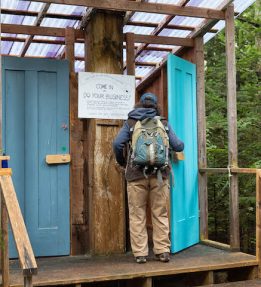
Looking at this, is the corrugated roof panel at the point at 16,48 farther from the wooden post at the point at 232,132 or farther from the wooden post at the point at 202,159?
the wooden post at the point at 232,132

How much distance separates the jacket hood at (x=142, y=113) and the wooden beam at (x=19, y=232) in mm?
1565

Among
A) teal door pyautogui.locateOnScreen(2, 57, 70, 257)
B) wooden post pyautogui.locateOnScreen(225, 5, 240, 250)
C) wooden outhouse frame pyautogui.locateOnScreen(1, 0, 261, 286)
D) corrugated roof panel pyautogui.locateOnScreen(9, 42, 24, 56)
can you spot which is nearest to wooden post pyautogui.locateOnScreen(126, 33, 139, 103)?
wooden outhouse frame pyautogui.locateOnScreen(1, 0, 261, 286)

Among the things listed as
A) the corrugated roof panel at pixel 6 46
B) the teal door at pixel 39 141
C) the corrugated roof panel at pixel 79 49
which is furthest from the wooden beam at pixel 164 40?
the corrugated roof panel at pixel 6 46

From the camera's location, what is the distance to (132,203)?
4.85 m

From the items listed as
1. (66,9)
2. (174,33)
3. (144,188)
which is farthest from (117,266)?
(174,33)

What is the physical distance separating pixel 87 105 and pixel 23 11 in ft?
4.38

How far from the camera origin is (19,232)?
3.25m

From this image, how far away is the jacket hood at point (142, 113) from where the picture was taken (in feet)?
15.9

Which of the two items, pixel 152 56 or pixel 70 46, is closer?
pixel 70 46

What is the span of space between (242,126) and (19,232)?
17.0 feet

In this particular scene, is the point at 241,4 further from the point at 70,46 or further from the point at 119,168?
the point at 119,168

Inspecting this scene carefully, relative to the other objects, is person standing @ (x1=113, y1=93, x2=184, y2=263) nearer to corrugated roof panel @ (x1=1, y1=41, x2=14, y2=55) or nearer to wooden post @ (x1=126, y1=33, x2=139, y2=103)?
wooden post @ (x1=126, y1=33, x2=139, y2=103)

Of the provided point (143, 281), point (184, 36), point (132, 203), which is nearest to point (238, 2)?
point (184, 36)

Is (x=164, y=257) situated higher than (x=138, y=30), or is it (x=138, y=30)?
(x=138, y=30)
